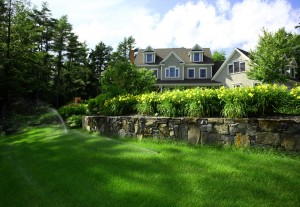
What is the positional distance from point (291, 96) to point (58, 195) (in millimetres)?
5041

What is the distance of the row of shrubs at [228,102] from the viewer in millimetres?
6047

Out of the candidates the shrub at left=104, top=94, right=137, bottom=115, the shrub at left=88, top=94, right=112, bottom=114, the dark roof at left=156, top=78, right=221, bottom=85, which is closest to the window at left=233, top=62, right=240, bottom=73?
the dark roof at left=156, top=78, right=221, bottom=85

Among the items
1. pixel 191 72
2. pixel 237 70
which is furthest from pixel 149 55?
pixel 237 70

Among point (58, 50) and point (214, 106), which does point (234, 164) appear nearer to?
point (214, 106)

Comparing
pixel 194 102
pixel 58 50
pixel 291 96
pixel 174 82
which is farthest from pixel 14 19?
pixel 291 96

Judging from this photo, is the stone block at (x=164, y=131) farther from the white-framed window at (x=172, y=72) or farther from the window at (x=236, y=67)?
the white-framed window at (x=172, y=72)

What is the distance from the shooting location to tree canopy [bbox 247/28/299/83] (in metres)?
23.3

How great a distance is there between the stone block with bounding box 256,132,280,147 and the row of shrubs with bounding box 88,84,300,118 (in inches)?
23.0

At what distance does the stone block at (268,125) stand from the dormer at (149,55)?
98.9 ft

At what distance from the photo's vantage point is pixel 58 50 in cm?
3716

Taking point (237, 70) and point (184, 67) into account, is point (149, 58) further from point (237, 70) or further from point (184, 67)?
point (237, 70)

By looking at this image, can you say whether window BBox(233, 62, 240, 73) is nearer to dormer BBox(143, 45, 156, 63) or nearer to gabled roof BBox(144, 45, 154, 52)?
dormer BBox(143, 45, 156, 63)

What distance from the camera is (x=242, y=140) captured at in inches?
228

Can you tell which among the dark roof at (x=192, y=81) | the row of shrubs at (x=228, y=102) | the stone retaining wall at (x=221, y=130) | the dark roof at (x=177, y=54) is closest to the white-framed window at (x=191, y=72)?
the dark roof at (x=192, y=81)
